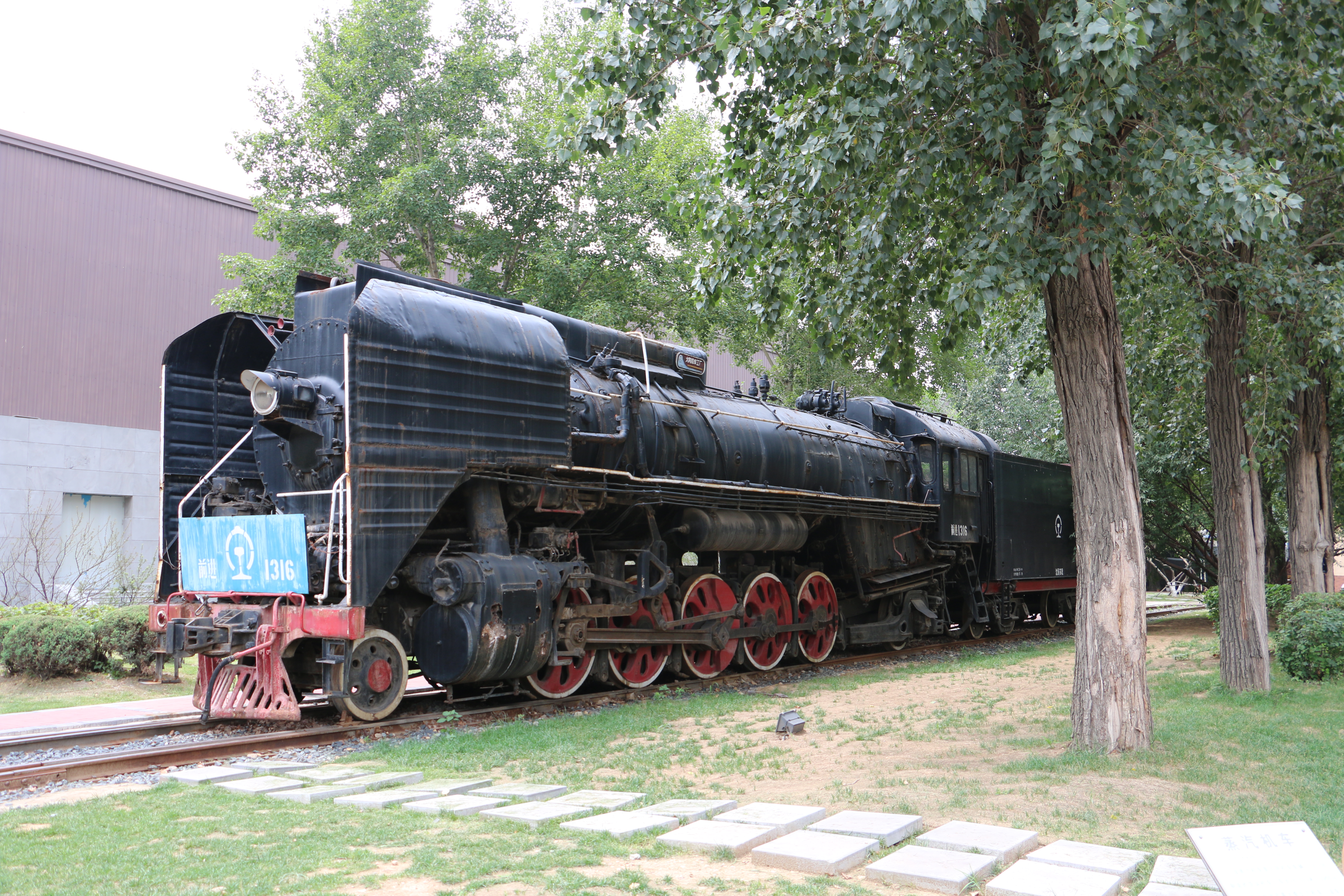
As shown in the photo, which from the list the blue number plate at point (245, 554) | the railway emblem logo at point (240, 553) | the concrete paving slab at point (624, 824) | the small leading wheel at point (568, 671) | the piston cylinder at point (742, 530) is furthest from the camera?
the piston cylinder at point (742, 530)

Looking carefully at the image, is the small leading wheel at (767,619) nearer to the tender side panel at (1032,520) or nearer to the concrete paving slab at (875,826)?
the tender side panel at (1032,520)

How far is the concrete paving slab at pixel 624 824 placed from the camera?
16.4ft

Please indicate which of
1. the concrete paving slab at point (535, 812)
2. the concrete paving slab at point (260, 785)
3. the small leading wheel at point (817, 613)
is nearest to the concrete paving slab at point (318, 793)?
the concrete paving slab at point (260, 785)

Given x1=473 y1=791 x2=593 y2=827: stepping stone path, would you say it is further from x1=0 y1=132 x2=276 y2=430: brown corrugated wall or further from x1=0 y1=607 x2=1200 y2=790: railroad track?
x1=0 y1=132 x2=276 y2=430: brown corrugated wall

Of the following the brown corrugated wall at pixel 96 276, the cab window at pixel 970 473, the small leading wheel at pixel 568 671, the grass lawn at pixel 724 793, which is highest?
the brown corrugated wall at pixel 96 276

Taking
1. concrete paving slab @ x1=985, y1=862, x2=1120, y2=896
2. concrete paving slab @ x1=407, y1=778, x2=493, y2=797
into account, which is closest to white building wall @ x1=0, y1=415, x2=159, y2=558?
concrete paving slab @ x1=407, y1=778, x2=493, y2=797

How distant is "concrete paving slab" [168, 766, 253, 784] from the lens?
6.45 metres

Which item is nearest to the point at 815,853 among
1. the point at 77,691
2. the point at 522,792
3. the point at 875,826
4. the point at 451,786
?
the point at 875,826

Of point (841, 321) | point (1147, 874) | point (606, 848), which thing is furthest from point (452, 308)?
point (1147, 874)

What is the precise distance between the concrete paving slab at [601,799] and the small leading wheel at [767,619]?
634 cm

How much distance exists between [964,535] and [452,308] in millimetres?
10789

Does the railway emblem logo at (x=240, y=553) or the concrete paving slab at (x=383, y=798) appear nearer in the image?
the concrete paving slab at (x=383, y=798)

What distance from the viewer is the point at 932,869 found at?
4.26 meters

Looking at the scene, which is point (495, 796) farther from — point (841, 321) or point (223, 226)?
point (223, 226)
